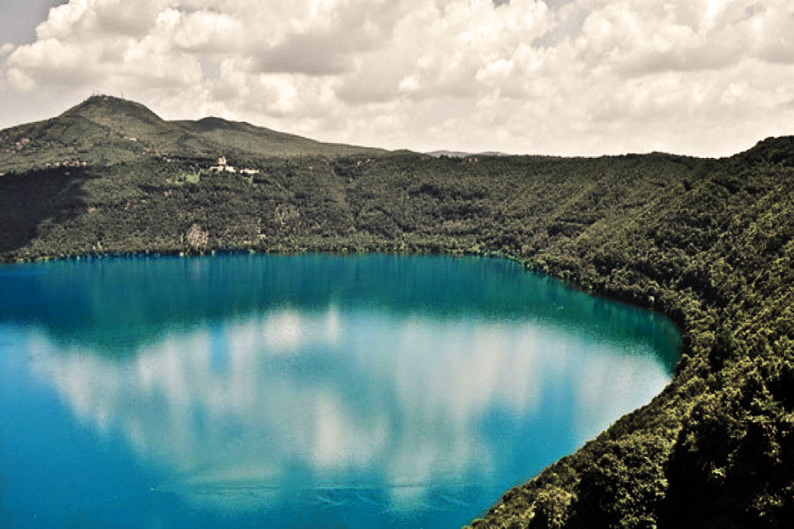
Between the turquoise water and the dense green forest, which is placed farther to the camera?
the turquoise water

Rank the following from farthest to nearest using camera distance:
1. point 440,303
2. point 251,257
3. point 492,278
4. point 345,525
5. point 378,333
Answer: point 251,257 → point 492,278 → point 440,303 → point 378,333 → point 345,525

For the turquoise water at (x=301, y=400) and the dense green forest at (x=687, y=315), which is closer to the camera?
the dense green forest at (x=687, y=315)

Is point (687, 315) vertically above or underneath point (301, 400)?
above

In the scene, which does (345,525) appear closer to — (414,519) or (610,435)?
(414,519)

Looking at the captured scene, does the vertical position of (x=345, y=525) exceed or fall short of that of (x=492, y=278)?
it falls short

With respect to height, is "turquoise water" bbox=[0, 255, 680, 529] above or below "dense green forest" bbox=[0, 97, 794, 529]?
below

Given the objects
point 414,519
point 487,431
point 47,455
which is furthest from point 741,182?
point 47,455

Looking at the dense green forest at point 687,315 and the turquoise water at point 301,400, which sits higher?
the dense green forest at point 687,315

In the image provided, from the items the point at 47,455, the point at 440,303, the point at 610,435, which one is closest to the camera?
the point at 610,435
